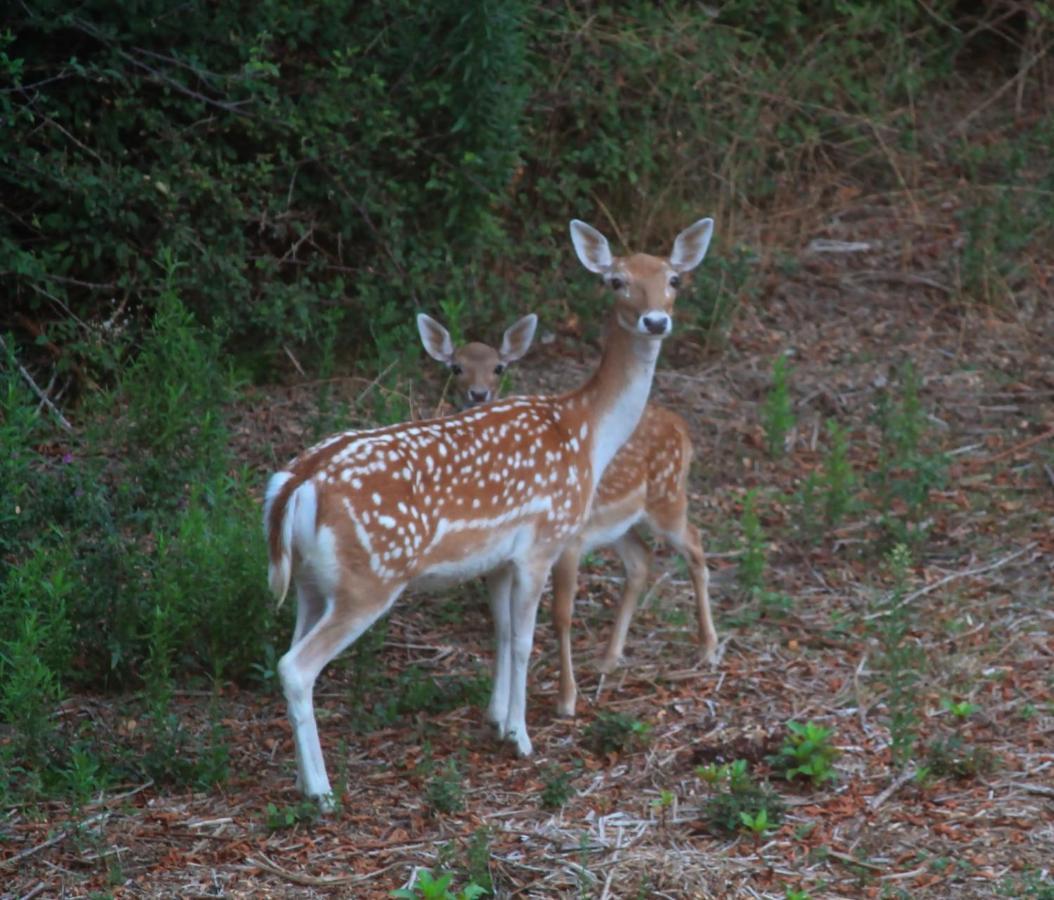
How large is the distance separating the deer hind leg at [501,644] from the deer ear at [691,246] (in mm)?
1491

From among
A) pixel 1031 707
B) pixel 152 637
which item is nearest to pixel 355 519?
pixel 152 637

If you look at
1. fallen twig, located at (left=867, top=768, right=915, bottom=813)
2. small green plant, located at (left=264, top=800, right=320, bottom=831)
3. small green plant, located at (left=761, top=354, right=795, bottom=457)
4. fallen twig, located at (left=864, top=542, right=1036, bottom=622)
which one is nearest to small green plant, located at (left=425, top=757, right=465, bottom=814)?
small green plant, located at (left=264, top=800, right=320, bottom=831)

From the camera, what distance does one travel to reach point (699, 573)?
7531 mm

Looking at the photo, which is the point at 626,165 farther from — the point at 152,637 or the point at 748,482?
the point at 152,637

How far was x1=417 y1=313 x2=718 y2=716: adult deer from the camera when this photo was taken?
7176 millimetres

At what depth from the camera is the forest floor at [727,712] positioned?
5.46m

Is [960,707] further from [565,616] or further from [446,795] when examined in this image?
[446,795]

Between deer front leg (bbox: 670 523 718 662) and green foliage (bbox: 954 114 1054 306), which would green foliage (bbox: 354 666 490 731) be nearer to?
deer front leg (bbox: 670 523 718 662)

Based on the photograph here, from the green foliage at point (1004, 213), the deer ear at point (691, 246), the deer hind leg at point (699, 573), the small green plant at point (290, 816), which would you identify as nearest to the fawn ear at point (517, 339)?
the deer ear at point (691, 246)

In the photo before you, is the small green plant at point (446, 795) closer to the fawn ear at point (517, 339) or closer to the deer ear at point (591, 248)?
the deer ear at point (591, 248)

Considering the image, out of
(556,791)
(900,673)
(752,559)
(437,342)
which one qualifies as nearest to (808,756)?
(556,791)

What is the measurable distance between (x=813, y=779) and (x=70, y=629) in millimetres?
2620

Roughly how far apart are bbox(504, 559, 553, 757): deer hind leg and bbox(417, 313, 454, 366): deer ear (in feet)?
5.66

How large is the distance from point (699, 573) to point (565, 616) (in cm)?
85
